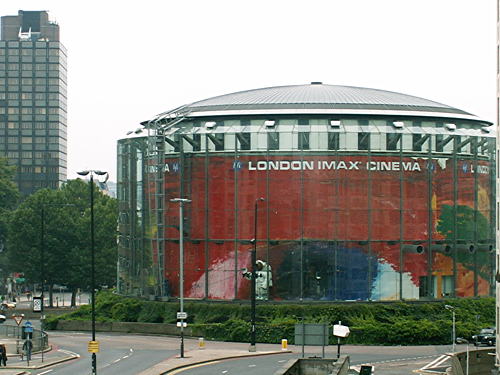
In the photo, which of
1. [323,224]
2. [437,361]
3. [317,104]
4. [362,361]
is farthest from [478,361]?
[317,104]

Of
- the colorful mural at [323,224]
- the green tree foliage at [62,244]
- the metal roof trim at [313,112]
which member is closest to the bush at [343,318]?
the colorful mural at [323,224]

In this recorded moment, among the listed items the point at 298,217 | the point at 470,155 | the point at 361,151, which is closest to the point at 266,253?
the point at 298,217

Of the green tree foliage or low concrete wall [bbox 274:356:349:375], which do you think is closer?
low concrete wall [bbox 274:356:349:375]

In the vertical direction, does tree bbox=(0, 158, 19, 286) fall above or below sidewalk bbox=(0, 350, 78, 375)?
above

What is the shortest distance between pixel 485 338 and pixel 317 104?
78.1ft

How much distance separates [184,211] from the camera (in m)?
90.8

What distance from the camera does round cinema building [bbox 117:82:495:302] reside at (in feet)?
288

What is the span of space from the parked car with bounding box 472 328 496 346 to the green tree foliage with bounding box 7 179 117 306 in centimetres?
5843

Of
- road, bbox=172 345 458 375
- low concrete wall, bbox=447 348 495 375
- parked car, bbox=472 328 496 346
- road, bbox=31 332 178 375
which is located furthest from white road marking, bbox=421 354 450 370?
road, bbox=31 332 178 375

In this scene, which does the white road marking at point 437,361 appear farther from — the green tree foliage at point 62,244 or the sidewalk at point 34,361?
the green tree foliage at point 62,244

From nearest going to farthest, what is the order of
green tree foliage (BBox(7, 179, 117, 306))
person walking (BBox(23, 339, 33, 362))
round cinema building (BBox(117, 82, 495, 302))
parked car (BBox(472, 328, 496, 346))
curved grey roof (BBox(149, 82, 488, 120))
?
person walking (BBox(23, 339, 33, 362)) < parked car (BBox(472, 328, 496, 346)) < round cinema building (BBox(117, 82, 495, 302)) < curved grey roof (BBox(149, 82, 488, 120)) < green tree foliage (BBox(7, 179, 117, 306))

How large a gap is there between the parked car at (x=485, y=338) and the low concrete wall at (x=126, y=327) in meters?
20.7

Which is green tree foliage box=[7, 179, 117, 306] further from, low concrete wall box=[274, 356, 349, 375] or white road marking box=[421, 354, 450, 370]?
low concrete wall box=[274, 356, 349, 375]

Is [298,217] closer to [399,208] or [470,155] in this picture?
[399,208]
